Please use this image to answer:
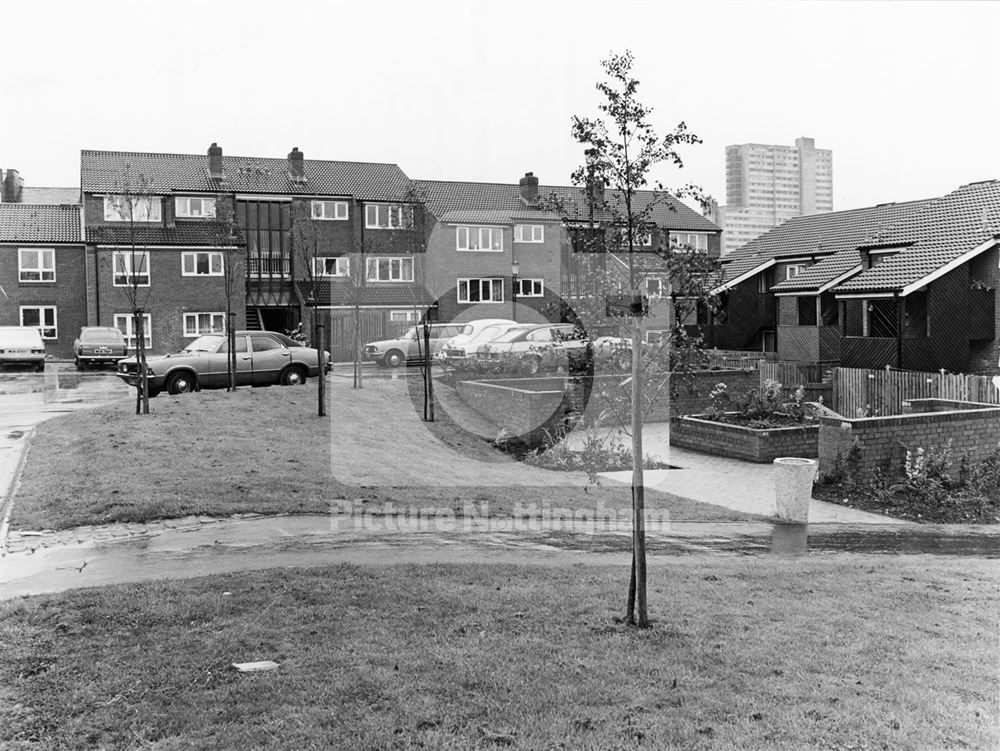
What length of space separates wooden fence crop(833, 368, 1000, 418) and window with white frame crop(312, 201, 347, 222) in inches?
1139

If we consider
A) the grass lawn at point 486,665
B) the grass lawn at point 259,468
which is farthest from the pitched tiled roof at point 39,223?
the grass lawn at point 486,665

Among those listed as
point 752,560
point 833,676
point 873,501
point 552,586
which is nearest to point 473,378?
point 873,501

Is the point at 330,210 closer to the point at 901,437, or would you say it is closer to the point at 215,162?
the point at 215,162

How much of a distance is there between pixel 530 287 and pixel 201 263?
54.3 feet

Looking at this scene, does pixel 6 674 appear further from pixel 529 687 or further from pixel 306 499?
pixel 306 499

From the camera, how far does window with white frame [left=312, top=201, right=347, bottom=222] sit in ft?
153

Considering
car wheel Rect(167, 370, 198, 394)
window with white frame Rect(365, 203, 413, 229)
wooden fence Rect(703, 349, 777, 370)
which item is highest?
window with white frame Rect(365, 203, 413, 229)

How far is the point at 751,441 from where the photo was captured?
61.4 ft

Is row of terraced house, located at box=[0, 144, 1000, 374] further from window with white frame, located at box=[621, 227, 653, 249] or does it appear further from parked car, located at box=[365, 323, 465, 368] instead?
window with white frame, located at box=[621, 227, 653, 249]

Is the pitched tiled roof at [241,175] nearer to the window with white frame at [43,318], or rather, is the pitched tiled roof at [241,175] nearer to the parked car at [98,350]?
the window with white frame at [43,318]

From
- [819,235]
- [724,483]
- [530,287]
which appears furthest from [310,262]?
[819,235]

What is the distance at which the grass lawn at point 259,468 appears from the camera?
1126 centimetres

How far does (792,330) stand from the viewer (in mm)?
39031

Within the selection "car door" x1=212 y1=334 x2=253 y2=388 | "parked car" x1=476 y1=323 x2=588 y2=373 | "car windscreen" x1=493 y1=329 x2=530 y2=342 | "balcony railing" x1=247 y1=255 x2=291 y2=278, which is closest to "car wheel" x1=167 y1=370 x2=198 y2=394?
"car door" x1=212 y1=334 x2=253 y2=388
